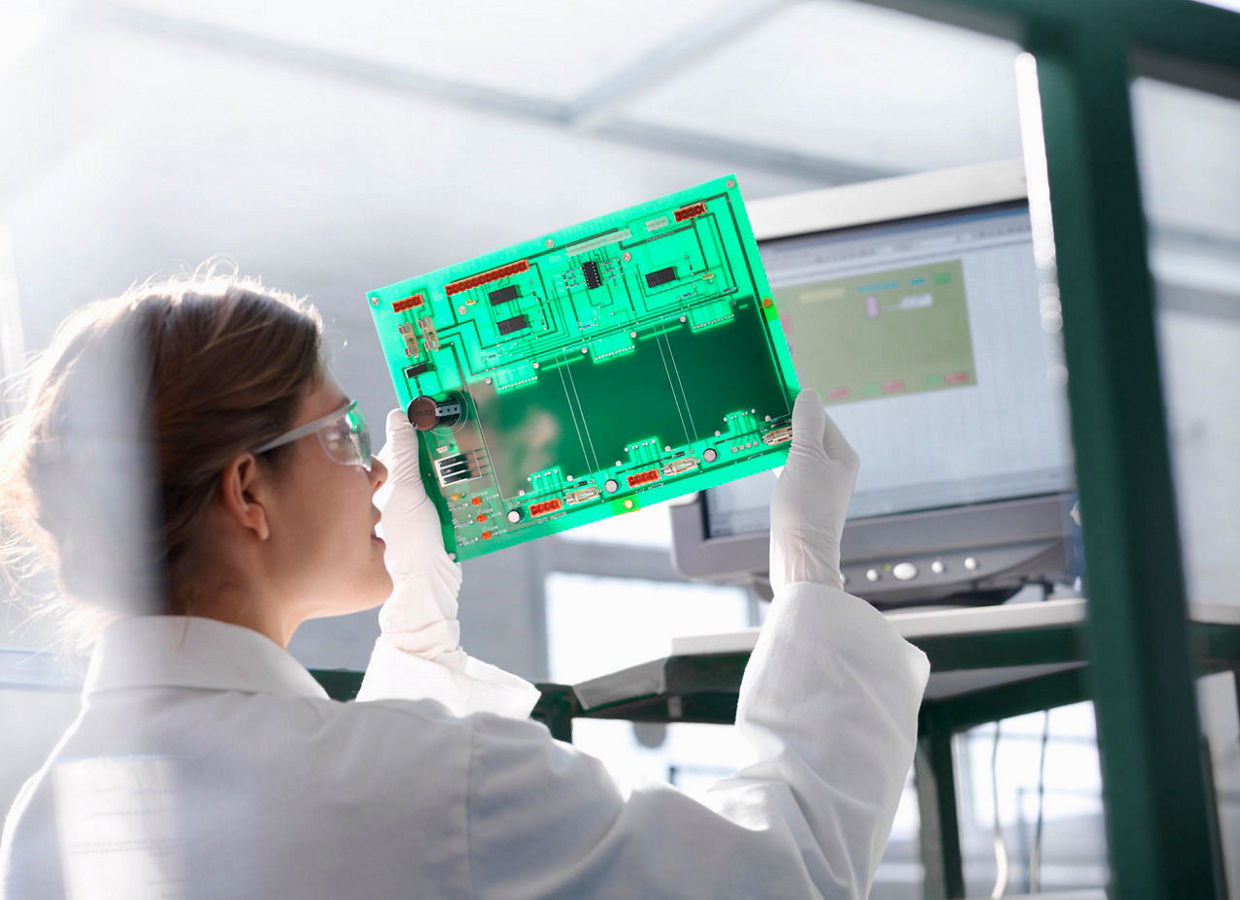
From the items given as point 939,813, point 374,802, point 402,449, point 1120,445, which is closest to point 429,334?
point 402,449

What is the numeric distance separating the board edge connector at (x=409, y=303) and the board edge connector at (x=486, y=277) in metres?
0.03

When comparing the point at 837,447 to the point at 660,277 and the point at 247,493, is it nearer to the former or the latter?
the point at 660,277

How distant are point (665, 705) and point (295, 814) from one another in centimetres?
62

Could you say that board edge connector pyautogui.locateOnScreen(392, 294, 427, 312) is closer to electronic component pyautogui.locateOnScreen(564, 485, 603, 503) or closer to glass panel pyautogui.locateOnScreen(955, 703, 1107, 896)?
electronic component pyautogui.locateOnScreen(564, 485, 603, 503)

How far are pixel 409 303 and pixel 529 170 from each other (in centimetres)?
248

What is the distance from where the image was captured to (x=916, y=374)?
1.52 metres

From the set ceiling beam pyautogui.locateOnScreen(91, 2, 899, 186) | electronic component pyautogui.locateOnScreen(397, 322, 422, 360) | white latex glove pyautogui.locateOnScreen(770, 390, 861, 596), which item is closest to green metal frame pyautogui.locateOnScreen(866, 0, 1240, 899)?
white latex glove pyautogui.locateOnScreen(770, 390, 861, 596)

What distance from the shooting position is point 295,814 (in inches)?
31.4

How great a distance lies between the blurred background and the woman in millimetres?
160

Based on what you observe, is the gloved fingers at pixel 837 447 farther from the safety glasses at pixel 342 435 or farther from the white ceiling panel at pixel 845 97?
the white ceiling panel at pixel 845 97

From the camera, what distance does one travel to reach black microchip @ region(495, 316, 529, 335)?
44.3 inches

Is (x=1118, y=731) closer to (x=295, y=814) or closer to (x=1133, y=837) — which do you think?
(x=1133, y=837)

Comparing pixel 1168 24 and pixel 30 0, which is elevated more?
pixel 30 0

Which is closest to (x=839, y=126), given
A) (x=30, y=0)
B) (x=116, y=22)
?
(x=116, y=22)
